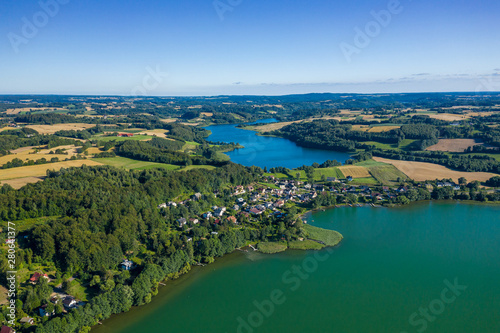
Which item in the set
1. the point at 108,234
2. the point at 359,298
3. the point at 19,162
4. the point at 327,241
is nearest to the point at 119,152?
the point at 19,162

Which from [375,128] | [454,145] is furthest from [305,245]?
[375,128]

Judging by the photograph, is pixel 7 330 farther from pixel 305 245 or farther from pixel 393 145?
pixel 393 145

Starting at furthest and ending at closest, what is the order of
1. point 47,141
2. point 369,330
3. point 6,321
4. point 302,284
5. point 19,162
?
1. point 47,141
2. point 19,162
3. point 302,284
4. point 369,330
5. point 6,321

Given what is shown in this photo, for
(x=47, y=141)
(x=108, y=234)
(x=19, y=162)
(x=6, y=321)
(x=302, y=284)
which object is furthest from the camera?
(x=47, y=141)

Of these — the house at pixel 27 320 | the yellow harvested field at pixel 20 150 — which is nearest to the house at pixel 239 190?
the house at pixel 27 320

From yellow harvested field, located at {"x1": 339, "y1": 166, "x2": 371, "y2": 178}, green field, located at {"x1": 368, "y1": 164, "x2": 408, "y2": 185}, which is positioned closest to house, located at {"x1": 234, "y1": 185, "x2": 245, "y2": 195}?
yellow harvested field, located at {"x1": 339, "y1": 166, "x2": 371, "y2": 178}

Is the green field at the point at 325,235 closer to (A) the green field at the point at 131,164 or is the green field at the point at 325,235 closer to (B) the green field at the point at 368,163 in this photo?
(A) the green field at the point at 131,164

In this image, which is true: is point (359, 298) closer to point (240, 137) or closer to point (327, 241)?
point (327, 241)
